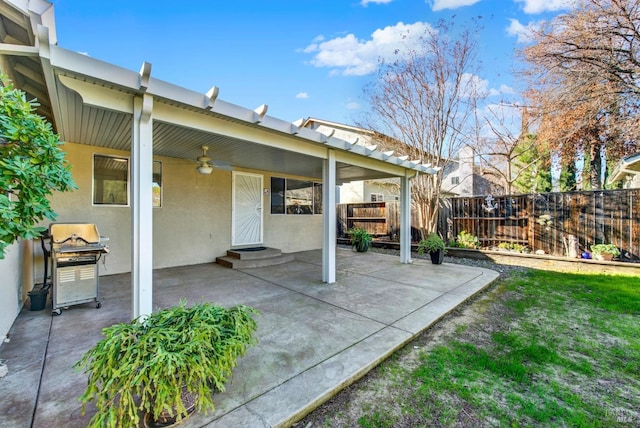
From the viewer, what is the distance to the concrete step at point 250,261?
642cm

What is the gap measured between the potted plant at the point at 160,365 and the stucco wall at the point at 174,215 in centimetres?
470

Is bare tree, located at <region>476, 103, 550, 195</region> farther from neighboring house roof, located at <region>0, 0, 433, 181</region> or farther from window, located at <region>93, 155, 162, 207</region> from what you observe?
window, located at <region>93, 155, 162, 207</region>

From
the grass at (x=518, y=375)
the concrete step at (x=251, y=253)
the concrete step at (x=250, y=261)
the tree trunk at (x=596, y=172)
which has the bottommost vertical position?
the grass at (x=518, y=375)

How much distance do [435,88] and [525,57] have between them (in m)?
3.05

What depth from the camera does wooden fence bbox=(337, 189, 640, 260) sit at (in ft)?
20.7

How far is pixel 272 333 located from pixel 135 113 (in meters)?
2.76

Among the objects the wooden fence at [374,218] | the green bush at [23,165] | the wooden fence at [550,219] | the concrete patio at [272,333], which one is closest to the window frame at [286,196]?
the wooden fence at [374,218]

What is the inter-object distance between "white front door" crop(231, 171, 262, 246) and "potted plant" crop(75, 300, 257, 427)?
5.63m

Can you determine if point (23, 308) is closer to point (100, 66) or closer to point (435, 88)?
point (100, 66)

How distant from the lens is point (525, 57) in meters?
8.63

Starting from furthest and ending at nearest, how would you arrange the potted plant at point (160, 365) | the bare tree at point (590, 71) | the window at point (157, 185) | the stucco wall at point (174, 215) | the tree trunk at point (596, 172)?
the tree trunk at point (596, 172), the bare tree at point (590, 71), the window at point (157, 185), the stucco wall at point (174, 215), the potted plant at point (160, 365)

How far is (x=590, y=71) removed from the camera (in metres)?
7.66

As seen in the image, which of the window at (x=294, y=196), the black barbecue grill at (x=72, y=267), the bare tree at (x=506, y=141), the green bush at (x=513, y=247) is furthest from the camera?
the bare tree at (x=506, y=141)

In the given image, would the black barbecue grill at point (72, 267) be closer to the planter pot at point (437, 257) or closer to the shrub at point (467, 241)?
the planter pot at point (437, 257)
